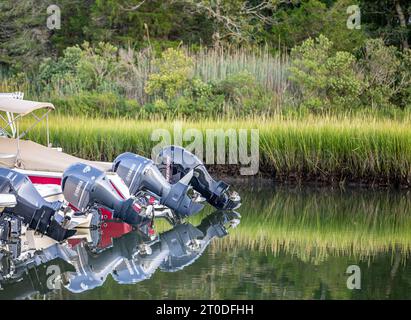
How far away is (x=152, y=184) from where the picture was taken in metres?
14.6

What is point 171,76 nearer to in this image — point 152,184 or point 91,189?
point 152,184

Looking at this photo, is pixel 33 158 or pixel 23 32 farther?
pixel 23 32

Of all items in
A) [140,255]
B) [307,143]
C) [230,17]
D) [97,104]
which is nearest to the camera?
[140,255]

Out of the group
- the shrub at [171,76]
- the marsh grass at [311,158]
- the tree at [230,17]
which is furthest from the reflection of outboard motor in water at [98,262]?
the tree at [230,17]

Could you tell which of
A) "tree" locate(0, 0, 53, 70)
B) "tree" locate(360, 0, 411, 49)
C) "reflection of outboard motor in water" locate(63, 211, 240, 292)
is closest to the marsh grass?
"reflection of outboard motor in water" locate(63, 211, 240, 292)

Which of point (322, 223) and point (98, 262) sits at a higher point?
point (98, 262)

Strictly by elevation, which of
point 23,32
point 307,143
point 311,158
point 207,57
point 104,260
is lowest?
point 311,158

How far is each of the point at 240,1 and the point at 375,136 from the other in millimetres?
11190

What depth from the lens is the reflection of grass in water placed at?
12.6 m

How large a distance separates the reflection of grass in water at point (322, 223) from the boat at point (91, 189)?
0.49 m

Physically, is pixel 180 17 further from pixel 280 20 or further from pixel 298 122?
pixel 298 122

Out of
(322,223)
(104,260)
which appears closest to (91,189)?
(104,260)

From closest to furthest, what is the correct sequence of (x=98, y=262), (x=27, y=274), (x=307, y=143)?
(x=27, y=274), (x=98, y=262), (x=307, y=143)

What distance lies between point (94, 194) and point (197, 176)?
276 cm
